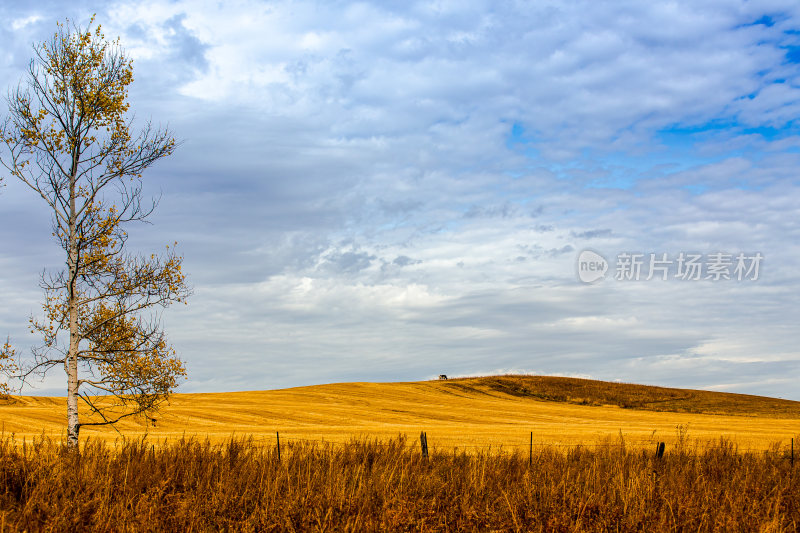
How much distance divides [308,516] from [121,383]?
11.8m

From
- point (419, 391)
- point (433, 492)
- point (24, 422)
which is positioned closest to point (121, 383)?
point (433, 492)

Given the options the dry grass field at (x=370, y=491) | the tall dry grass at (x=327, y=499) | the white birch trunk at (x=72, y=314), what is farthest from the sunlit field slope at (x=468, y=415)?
the tall dry grass at (x=327, y=499)

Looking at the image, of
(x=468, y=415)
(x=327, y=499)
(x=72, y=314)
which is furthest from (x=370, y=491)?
(x=468, y=415)

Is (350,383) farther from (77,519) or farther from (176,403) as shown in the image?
(77,519)

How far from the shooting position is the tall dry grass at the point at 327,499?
8992 millimetres

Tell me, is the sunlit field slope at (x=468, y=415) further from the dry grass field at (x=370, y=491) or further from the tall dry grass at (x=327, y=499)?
the tall dry grass at (x=327, y=499)

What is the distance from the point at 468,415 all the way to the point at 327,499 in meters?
42.5

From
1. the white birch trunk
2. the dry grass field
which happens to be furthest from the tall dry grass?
the white birch trunk

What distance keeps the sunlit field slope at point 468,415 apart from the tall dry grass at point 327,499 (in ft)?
22.2

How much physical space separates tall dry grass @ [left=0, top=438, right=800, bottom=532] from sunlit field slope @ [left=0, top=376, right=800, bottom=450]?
678cm

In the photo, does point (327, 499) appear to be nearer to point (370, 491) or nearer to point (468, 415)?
point (370, 491)

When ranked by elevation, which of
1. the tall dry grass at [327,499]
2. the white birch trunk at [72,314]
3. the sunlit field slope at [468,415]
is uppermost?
the white birch trunk at [72,314]

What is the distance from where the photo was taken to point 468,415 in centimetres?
5081

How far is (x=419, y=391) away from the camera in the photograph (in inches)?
2667
